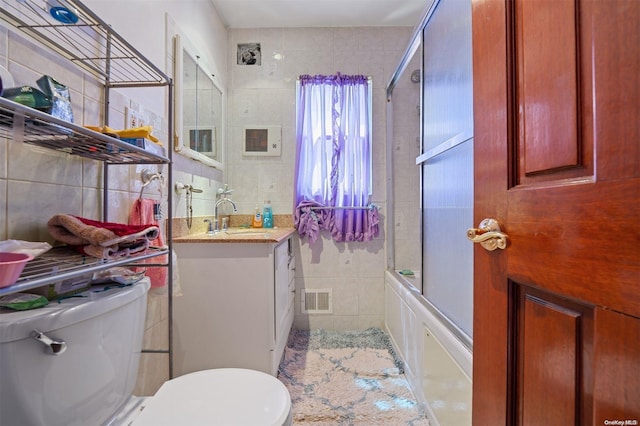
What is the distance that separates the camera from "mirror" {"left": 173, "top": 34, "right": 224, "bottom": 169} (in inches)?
62.7

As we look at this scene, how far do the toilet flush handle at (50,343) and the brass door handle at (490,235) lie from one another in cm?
86

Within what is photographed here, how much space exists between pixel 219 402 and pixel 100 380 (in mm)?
336

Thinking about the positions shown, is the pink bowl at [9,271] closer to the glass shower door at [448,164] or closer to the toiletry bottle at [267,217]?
the glass shower door at [448,164]

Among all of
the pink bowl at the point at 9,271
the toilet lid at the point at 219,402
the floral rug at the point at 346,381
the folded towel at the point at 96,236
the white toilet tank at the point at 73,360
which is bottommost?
the floral rug at the point at 346,381

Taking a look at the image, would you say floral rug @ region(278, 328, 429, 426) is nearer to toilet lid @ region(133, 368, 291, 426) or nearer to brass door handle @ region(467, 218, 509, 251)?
toilet lid @ region(133, 368, 291, 426)

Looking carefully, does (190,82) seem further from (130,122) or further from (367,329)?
(367,329)

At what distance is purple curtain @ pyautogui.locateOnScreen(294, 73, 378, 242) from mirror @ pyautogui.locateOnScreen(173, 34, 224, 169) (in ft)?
2.13

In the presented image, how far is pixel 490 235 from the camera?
0.56m

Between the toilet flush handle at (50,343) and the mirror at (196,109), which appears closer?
the toilet flush handle at (50,343)

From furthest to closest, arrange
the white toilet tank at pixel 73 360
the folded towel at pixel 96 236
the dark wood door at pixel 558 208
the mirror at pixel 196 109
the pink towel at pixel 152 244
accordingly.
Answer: the mirror at pixel 196 109 → the pink towel at pixel 152 244 → the folded towel at pixel 96 236 → the white toilet tank at pixel 73 360 → the dark wood door at pixel 558 208

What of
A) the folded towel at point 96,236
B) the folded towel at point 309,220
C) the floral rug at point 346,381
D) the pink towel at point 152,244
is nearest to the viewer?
the folded towel at point 96,236

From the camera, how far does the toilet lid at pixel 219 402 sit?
774 millimetres

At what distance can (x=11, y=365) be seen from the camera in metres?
0.50

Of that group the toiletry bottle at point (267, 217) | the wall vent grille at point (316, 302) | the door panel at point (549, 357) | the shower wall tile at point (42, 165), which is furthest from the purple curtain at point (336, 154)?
the door panel at point (549, 357)
